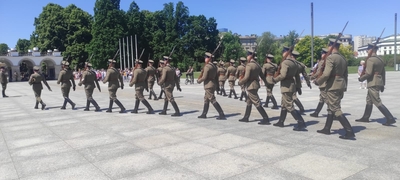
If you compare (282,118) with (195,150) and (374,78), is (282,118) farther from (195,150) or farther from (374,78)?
(195,150)

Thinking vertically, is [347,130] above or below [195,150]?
above

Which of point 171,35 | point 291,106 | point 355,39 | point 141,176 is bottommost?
point 141,176

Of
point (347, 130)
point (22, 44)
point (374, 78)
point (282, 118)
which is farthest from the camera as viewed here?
point (22, 44)

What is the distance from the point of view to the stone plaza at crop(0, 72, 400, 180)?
476 centimetres

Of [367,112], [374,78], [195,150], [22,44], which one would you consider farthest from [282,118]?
[22,44]

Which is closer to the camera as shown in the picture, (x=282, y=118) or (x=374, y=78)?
(x=282, y=118)

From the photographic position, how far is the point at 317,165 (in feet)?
16.1

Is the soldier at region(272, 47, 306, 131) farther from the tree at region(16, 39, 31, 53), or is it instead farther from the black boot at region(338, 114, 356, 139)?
the tree at region(16, 39, 31, 53)

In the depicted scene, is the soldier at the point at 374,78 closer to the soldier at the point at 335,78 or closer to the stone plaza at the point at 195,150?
the stone plaza at the point at 195,150

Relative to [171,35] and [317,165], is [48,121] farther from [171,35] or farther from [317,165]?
[171,35]

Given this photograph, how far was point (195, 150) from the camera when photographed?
5930 millimetres

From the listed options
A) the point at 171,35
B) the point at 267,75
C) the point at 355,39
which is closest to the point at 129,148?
the point at 267,75

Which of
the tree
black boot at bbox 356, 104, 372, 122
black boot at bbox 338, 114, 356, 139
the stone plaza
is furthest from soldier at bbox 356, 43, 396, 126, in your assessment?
the tree

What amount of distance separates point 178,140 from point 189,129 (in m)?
1.14
